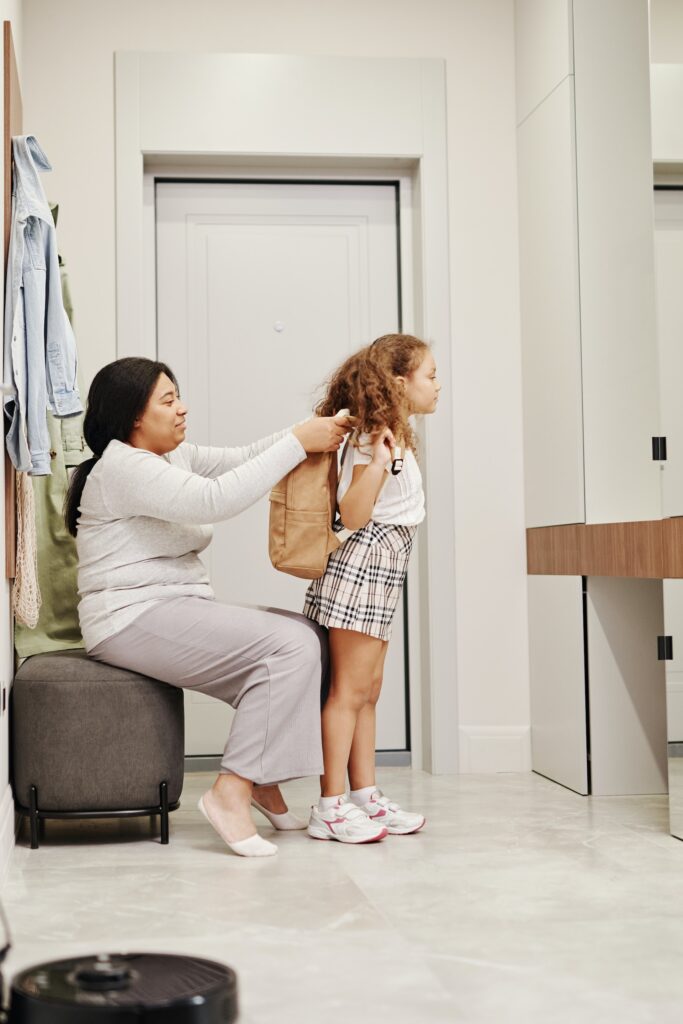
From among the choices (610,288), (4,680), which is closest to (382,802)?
(4,680)

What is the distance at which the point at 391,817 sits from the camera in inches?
106

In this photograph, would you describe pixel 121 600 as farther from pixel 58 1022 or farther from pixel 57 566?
pixel 58 1022

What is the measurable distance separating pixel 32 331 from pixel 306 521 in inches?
28.7

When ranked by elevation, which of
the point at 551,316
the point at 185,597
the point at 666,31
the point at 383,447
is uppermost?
the point at 666,31

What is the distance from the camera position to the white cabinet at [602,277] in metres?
3.14

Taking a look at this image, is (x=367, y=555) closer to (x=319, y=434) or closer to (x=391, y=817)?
(x=319, y=434)

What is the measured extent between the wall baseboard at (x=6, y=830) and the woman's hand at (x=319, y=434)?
1006 millimetres

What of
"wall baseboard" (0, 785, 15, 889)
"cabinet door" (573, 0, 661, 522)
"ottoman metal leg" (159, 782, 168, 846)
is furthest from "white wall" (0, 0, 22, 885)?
"cabinet door" (573, 0, 661, 522)

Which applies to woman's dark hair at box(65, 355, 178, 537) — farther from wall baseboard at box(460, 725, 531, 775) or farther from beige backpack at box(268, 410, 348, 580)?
wall baseboard at box(460, 725, 531, 775)

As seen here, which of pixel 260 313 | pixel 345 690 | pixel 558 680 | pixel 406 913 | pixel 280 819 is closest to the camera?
pixel 406 913

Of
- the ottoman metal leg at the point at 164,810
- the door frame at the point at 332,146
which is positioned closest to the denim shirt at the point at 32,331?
the ottoman metal leg at the point at 164,810

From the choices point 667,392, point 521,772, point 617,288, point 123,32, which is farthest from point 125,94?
point 521,772

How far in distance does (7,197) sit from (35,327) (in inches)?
13.1

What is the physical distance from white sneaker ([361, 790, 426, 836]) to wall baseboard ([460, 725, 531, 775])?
33.4 inches
